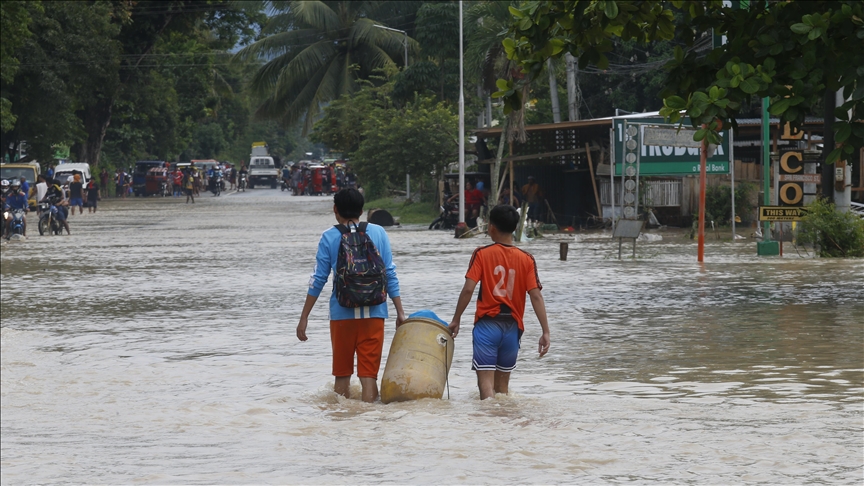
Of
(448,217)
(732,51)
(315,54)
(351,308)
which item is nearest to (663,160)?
(448,217)

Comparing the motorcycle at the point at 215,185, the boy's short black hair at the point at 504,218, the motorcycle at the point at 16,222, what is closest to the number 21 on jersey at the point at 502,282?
the boy's short black hair at the point at 504,218

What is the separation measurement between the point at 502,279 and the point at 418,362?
0.86 meters

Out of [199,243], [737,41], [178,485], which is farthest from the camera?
[199,243]

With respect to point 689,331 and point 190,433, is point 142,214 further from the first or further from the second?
point 190,433

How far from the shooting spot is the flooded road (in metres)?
6.67

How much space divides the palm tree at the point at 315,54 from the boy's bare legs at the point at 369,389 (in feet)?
154

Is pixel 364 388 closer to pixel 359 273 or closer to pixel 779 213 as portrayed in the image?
pixel 359 273

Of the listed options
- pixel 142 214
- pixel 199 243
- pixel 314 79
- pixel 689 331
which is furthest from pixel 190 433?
pixel 314 79

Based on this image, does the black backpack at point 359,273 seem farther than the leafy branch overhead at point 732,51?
No

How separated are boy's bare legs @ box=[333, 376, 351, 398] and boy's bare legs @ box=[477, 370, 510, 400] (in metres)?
0.87

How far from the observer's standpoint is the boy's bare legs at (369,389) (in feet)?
27.2

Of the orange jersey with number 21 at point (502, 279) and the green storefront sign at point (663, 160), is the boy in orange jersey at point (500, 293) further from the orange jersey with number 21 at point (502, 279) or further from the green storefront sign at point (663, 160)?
the green storefront sign at point (663, 160)

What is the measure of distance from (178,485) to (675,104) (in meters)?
6.23

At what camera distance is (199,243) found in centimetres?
2873
